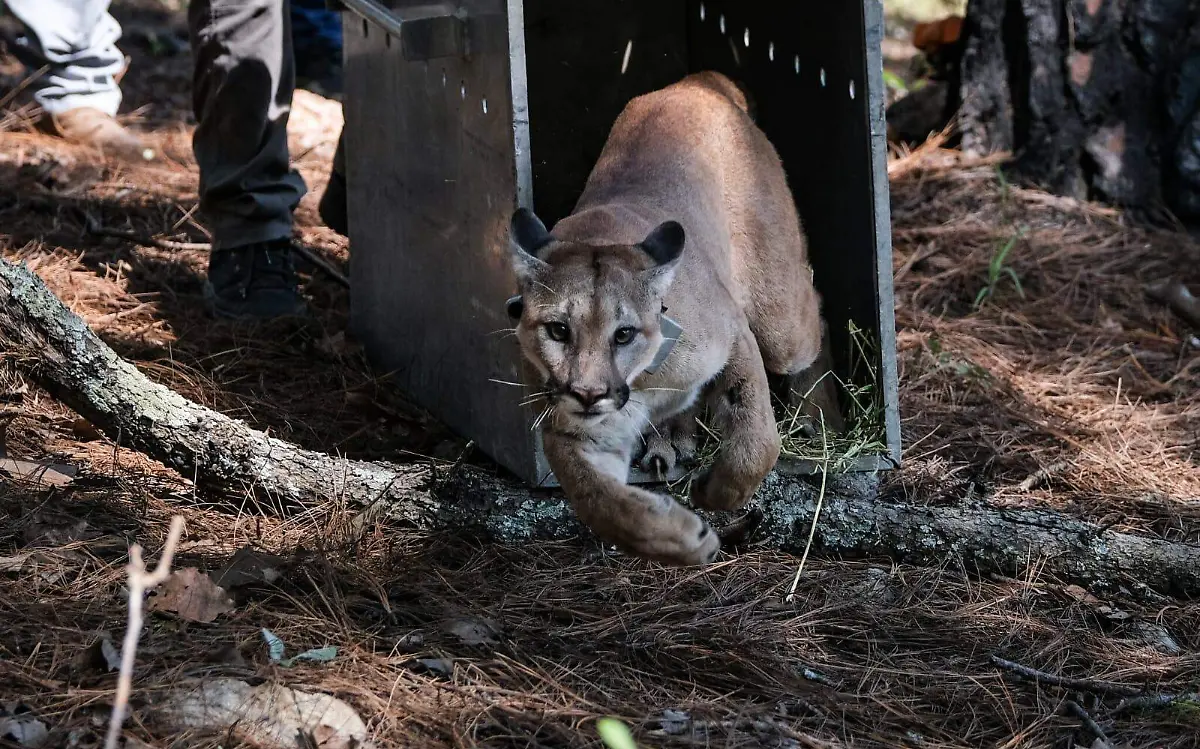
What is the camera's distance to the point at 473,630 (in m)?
3.72

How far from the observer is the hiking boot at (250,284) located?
21.0ft

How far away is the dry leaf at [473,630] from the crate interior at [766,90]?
6.40 feet

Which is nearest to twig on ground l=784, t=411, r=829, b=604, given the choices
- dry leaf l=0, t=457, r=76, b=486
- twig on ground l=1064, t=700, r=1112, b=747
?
twig on ground l=1064, t=700, r=1112, b=747

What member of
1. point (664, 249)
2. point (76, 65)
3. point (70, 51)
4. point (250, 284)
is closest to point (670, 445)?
point (664, 249)

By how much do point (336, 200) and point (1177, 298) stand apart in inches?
173

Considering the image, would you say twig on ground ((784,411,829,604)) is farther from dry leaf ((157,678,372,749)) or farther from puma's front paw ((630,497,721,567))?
dry leaf ((157,678,372,749))

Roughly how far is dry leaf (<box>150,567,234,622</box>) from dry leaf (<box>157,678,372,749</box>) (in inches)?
16.9

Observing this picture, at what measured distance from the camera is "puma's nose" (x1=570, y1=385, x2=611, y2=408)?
380 cm

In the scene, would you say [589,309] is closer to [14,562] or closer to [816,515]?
[816,515]

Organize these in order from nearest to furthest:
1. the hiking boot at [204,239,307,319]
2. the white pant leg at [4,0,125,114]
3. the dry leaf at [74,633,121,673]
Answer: the dry leaf at [74,633,121,673] < the hiking boot at [204,239,307,319] < the white pant leg at [4,0,125,114]

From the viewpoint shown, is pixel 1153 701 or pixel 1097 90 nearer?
pixel 1153 701

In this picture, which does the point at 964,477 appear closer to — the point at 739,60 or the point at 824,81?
the point at 824,81

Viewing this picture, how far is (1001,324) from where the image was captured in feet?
21.9

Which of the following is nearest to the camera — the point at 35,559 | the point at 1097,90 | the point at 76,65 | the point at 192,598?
the point at 192,598
